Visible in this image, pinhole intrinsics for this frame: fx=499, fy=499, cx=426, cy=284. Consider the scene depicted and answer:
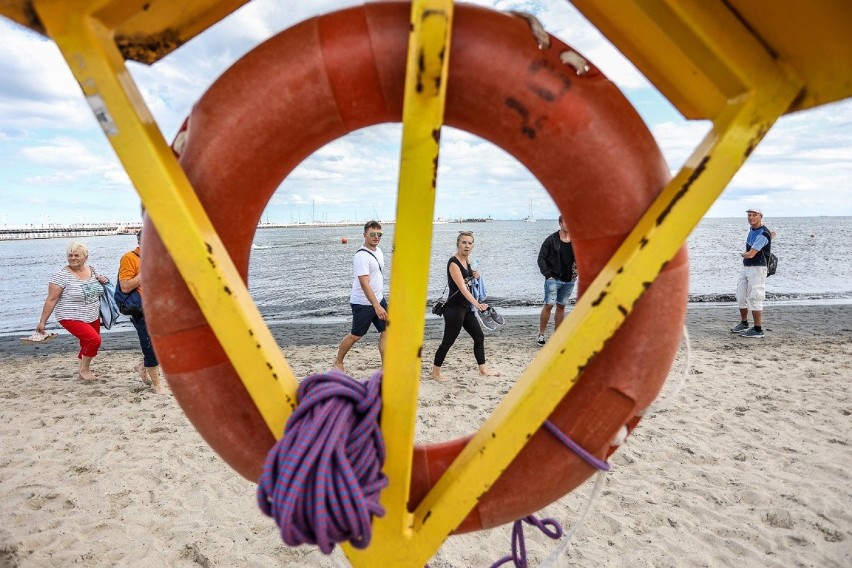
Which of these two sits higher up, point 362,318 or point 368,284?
point 368,284

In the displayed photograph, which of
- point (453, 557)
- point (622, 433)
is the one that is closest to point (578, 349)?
point (622, 433)

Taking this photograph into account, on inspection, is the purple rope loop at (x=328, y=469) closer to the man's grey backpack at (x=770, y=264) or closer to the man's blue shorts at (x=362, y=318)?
the man's blue shorts at (x=362, y=318)

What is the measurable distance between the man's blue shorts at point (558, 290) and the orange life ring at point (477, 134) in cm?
466

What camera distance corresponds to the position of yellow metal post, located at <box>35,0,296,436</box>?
39.4 inches

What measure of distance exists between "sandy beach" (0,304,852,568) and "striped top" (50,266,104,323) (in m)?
0.81

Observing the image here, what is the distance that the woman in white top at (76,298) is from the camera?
4.57 metres

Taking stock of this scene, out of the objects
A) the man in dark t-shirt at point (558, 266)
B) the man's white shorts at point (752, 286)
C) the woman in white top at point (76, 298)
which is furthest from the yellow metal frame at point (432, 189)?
the man's white shorts at point (752, 286)

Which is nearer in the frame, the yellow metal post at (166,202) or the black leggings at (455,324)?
the yellow metal post at (166,202)

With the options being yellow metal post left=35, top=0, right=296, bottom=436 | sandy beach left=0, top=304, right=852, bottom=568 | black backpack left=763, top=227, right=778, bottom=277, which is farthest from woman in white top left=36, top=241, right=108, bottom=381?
black backpack left=763, top=227, right=778, bottom=277

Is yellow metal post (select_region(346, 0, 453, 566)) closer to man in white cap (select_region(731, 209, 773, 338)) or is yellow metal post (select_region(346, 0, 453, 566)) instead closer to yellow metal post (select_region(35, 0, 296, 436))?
yellow metal post (select_region(35, 0, 296, 436))

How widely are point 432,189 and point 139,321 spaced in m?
4.49

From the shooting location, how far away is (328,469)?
0.91 meters

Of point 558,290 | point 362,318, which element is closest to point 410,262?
point 362,318

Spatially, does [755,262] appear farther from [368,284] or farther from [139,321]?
[139,321]
